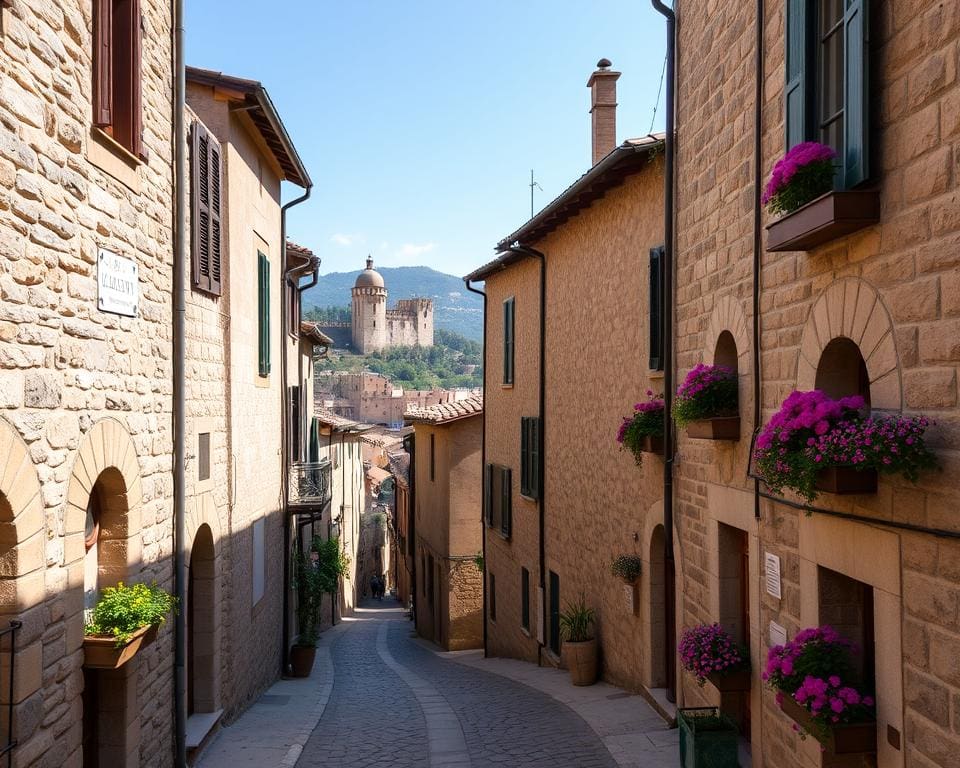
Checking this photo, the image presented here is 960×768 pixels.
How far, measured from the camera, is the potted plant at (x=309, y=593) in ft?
48.7

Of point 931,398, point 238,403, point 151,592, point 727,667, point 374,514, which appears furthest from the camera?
point 374,514

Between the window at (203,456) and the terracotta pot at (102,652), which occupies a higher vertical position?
the window at (203,456)

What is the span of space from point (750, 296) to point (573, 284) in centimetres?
681

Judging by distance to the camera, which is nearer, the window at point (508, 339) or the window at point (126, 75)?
the window at point (126, 75)

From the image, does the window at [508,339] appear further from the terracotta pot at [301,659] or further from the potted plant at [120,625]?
the potted plant at [120,625]

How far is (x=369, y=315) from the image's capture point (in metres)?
140

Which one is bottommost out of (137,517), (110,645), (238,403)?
(110,645)

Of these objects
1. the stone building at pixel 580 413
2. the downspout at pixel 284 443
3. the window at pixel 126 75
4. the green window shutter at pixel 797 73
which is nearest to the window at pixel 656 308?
the stone building at pixel 580 413

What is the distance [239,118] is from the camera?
11188mm

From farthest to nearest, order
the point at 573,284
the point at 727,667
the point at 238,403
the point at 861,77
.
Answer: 1. the point at 573,284
2. the point at 238,403
3. the point at 727,667
4. the point at 861,77

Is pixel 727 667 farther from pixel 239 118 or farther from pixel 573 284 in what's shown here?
pixel 239 118

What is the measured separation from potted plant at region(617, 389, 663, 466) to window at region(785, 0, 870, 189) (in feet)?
13.7

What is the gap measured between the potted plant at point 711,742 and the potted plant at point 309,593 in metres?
9.06

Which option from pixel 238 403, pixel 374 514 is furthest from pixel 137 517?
pixel 374 514
